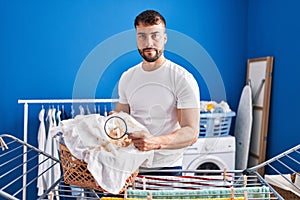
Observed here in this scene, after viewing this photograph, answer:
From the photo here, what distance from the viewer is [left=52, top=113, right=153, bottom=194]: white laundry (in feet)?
→ 2.84

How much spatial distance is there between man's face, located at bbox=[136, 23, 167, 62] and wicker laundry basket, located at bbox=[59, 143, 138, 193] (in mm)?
337

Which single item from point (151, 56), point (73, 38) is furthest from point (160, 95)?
point (73, 38)

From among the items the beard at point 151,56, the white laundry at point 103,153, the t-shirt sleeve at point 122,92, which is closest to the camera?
the white laundry at point 103,153

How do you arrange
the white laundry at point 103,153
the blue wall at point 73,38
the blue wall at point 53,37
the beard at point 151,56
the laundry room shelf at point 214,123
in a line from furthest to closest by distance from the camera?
1. the blue wall at point 53,37
2. the blue wall at point 73,38
3. the laundry room shelf at point 214,123
4. the beard at point 151,56
5. the white laundry at point 103,153

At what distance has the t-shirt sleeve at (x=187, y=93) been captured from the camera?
1.02 meters

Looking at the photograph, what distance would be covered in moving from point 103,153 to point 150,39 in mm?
332

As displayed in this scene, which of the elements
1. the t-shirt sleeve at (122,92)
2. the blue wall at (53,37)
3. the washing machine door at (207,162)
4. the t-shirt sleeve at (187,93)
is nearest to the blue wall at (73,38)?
the blue wall at (53,37)

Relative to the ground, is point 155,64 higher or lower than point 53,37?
lower

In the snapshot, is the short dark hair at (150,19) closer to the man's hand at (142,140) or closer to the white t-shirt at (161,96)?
the white t-shirt at (161,96)

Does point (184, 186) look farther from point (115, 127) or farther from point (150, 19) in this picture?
point (150, 19)

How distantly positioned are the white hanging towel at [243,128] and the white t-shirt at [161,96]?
5.41 feet

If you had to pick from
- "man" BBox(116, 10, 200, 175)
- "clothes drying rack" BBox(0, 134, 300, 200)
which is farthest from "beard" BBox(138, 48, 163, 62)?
"clothes drying rack" BBox(0, 134, 300, 200)

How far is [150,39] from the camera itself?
0.94 metres

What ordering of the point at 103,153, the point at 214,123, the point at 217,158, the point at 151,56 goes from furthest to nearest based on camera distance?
1. the point at 217,158
2. the point at 214,123
3. the point at 151,56
4. the point at 103,153
